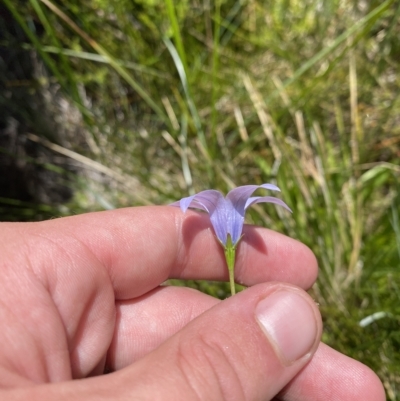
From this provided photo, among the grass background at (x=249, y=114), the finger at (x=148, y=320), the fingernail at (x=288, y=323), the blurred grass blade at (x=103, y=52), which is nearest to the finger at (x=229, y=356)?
the fingernail at (x=288, y=323)

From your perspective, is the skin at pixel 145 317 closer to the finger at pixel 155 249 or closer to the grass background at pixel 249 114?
the finger at pixel 155 249

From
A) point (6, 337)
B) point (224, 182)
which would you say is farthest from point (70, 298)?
point (224, 182)

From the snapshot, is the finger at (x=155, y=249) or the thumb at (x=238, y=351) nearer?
the thumb at (x=238, y=351)

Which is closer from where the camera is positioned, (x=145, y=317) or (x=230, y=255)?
(x=230, y=255)

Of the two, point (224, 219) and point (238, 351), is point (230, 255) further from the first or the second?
point (238, 351)

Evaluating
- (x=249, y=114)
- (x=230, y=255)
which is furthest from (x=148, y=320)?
(x=249, y=114)

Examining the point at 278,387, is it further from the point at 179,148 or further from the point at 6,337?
the point at 179,148
